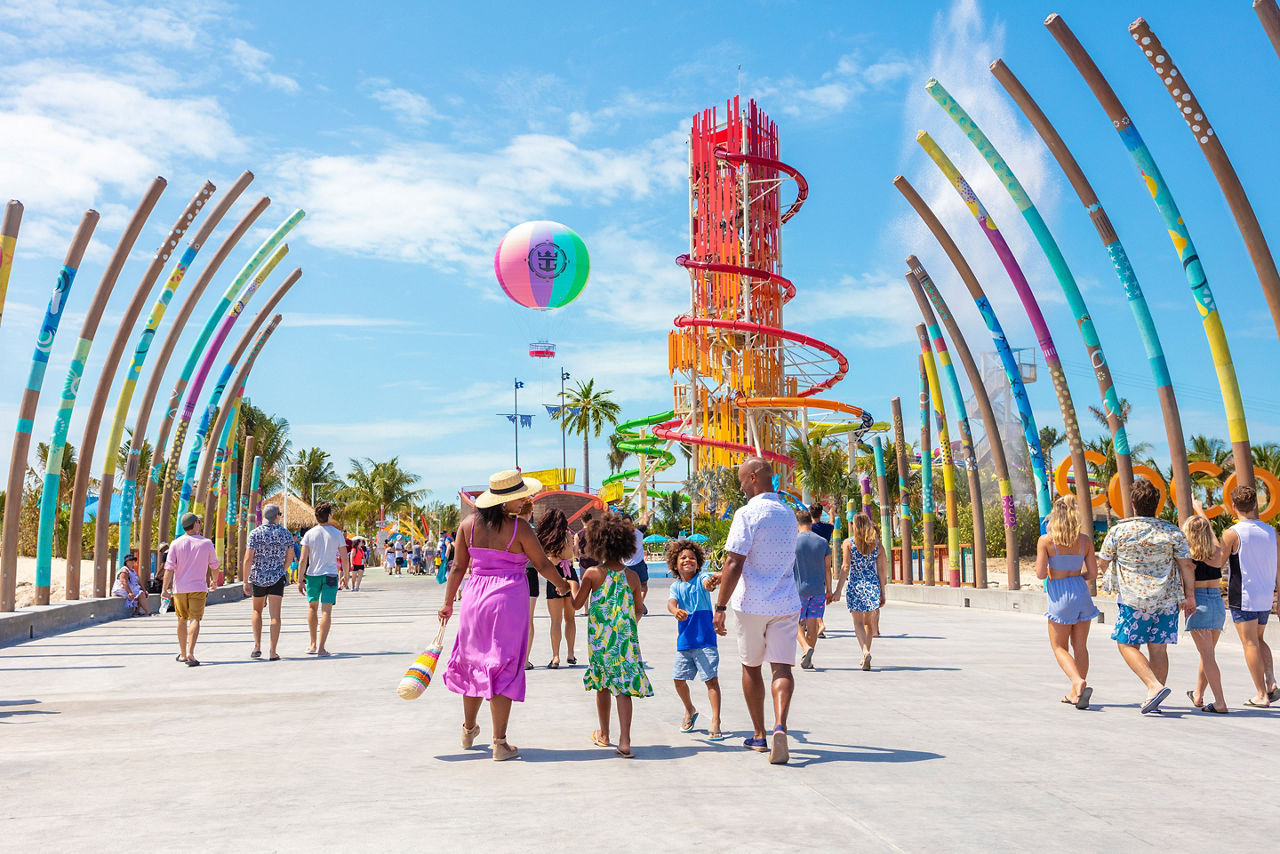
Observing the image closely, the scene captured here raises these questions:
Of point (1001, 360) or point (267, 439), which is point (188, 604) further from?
point (267, 439)

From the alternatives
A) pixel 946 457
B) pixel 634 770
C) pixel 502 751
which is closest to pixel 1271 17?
pixel 634 770

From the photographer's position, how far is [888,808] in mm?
5438

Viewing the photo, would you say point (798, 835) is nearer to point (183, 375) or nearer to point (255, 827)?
point (255, 827)

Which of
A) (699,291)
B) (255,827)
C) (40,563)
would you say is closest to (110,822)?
(255,827)

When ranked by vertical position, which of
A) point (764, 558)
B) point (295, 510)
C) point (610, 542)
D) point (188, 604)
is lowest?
point (188, 604)

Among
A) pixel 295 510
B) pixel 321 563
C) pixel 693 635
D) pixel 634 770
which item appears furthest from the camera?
pixel 295 510

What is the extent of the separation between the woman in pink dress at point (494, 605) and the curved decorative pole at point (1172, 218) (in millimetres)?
10790

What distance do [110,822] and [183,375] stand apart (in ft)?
76.0

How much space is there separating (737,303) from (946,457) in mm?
28471

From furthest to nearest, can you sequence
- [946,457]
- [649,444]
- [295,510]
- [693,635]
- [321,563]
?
1. [295,510]
2. [649,444]
3. [946,457]
4. [321,563]
5. [693,635]

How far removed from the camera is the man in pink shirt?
13.0 m

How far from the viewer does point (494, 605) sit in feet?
23.2

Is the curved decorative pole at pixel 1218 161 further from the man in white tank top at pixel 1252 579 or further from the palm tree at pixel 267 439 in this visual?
the palm tree at pixel 267 439

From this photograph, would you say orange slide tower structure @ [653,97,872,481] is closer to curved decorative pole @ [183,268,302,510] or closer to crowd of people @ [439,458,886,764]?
curved decorative pole @ [183,268,302,510]
